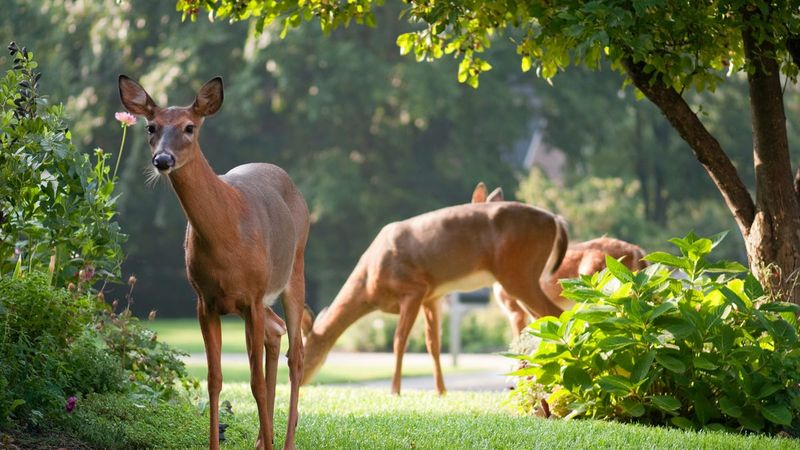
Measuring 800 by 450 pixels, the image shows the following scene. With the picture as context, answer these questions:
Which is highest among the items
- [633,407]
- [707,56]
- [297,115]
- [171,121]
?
[297,115]

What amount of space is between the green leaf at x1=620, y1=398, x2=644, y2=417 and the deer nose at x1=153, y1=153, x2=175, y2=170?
3487 mm

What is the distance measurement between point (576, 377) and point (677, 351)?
0.63 meters

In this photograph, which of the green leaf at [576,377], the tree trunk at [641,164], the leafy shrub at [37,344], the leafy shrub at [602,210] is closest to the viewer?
the leafy shrub at [37,344]

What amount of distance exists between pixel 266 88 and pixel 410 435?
26.3 metres

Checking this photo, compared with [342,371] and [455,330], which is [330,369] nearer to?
[342,371]

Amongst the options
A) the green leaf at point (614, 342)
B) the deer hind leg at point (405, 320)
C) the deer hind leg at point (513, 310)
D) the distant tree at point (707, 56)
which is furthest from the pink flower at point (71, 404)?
the deer hind leg at point (513, 310)

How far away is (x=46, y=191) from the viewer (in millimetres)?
6766

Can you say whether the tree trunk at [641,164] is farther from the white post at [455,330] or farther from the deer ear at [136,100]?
the deer ear at [136,100]

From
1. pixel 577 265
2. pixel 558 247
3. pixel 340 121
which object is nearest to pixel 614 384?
pixel 558 247

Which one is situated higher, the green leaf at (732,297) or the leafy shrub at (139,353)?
the green leaf at (732,297)

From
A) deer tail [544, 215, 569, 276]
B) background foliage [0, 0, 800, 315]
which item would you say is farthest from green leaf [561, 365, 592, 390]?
background foliage [0, 0, 800, 315]

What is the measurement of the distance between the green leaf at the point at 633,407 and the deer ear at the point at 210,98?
3276 mm

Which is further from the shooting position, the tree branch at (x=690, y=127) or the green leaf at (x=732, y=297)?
the tree branch at (x=690, y=127)

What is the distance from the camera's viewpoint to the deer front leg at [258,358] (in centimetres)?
585
